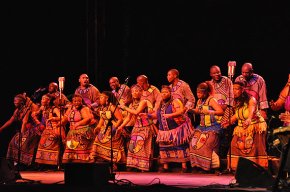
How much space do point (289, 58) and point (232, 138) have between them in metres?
2.28

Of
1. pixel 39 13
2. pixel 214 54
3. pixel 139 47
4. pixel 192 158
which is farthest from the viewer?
pixel 39 13

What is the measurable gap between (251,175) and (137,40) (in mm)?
6231

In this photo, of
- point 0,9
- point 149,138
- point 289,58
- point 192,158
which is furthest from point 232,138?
point 0,9

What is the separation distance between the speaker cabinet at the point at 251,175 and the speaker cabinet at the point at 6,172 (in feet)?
10.2

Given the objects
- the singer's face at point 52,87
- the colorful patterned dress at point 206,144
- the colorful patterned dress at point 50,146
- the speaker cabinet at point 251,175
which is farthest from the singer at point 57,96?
the speaker cabinet at point 251,175

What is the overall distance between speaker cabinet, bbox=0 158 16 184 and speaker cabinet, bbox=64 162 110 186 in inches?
41.5

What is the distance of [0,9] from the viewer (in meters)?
15.1

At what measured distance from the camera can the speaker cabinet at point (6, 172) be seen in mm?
9578

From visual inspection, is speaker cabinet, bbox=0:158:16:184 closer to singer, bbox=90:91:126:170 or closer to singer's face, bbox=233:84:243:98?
singer, bbox=90:91:126:170

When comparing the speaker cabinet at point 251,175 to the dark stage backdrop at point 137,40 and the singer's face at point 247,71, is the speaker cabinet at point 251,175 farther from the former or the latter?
the dark stage backdrop at point 137,40

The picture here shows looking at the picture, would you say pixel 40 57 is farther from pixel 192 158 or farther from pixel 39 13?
pixel 192 158

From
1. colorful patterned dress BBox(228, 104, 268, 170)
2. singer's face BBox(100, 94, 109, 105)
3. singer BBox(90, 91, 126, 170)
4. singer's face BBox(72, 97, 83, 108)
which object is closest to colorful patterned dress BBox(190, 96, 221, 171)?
colorful patterned dress BBox(228, 104, 268, 170)

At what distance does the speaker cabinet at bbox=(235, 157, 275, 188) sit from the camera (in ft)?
27.9

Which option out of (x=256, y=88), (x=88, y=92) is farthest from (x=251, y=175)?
(x=88, y=92)
